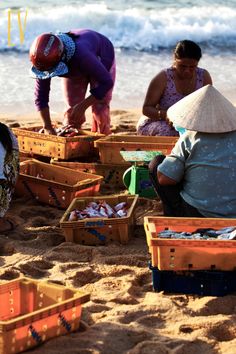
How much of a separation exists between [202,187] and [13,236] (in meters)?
1.43

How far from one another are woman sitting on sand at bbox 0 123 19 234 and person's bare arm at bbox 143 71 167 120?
1723 mm

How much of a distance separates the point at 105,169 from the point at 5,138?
1.37 metres

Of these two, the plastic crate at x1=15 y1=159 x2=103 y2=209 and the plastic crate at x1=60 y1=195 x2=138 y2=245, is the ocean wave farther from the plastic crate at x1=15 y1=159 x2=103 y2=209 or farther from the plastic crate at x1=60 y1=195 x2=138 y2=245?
the plastic crate at x1=60 y1=195 x2=138 y2=245

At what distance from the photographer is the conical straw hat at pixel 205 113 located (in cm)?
497

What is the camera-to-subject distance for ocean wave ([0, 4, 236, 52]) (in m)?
15.8

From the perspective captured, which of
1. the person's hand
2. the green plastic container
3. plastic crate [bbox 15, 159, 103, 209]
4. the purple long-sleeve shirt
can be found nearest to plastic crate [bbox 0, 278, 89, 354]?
plastic crate [bbox 15, 159, 103, 209]

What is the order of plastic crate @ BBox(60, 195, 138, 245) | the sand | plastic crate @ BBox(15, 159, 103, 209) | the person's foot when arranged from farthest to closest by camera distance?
plastic crate @ BBox(15, 159, 103, 209) < the person's foot < plastic crate @ BBox(60, 195, 138, 245) < the sand

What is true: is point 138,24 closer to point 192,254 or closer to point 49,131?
point 49,131

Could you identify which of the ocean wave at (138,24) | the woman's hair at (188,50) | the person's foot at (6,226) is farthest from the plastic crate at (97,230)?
the ocean wave at (138,24)

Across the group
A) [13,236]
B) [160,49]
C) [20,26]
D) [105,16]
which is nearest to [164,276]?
[13,236]

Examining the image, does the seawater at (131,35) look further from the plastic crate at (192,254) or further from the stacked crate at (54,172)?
the plastic crate at (192,254)

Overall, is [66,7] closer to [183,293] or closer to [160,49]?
[160,49]

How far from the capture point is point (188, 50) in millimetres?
6609

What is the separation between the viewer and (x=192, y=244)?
4.41 meters
